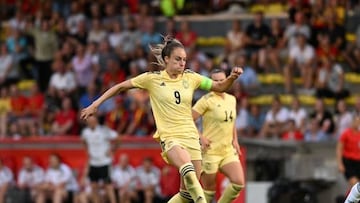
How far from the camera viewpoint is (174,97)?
14.8 meters

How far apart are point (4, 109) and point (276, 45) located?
6175mm

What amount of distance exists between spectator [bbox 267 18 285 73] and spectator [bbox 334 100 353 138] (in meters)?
2.51

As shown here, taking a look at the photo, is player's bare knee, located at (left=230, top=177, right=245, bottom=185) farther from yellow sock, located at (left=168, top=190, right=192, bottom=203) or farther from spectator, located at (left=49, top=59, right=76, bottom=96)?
spectator, located at (left=49, top=59, right=76, bottom=96)

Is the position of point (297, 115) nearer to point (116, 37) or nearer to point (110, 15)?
point (116, 37)

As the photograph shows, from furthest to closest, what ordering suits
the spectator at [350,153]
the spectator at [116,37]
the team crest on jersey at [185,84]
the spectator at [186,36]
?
the spectator at [116,37] → the spectator at [186,36] → the spectator at [350,153] → the team crest on jersey at [185,84]

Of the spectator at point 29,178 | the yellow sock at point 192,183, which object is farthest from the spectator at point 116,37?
the yellow sock at point 192,183

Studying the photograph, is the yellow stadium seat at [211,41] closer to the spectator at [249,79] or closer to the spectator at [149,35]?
the spectator at [149,35]

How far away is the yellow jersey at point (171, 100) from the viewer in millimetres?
14773

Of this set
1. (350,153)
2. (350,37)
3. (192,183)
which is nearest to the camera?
(192,183)

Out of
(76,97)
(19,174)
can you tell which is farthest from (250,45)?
(19,174)

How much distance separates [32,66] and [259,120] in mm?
6583

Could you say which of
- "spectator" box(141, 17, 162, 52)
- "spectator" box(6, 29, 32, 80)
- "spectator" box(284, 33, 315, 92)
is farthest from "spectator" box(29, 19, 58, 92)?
"spectator" box(284, 33, 315, 92)

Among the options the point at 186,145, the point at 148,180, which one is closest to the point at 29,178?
the point at 148,180

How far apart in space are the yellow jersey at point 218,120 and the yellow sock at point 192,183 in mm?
2716
